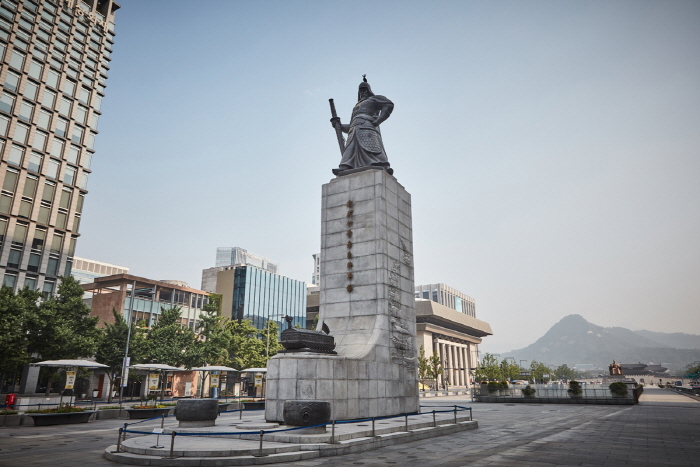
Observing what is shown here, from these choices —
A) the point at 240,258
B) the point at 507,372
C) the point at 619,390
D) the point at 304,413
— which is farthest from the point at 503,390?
the point at 240,258

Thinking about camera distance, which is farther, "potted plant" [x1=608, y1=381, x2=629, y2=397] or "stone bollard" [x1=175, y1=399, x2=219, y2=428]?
"potted plant" [x1=608, y1=381, x2=629, y2=397]

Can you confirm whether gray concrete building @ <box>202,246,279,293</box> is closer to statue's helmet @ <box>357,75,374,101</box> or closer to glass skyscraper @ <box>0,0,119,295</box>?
glass skyscraper @ <box>0,0,119,295</box>

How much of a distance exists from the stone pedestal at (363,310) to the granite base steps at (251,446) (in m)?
1.77

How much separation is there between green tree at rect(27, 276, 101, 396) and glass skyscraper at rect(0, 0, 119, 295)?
14.0 meters

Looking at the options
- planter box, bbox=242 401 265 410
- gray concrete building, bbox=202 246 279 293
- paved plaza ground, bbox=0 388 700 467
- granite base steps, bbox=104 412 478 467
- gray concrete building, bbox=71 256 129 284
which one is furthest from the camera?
gray concrete building, bbox=202 246 279 293

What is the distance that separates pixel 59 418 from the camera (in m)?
21.8

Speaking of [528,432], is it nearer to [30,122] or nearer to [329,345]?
[329,345]

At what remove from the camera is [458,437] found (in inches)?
637

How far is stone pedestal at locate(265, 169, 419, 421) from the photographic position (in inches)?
647

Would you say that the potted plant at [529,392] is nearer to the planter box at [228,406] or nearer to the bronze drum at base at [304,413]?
the planter box at [228,406]

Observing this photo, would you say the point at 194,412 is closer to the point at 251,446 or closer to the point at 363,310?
the point at 251,446

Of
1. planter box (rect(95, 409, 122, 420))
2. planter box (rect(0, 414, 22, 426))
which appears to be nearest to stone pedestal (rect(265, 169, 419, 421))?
planter box (rect(0, 414, 22, 426))

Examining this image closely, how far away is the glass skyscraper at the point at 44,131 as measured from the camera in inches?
1937

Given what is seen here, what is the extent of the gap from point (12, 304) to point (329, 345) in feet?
93.2
